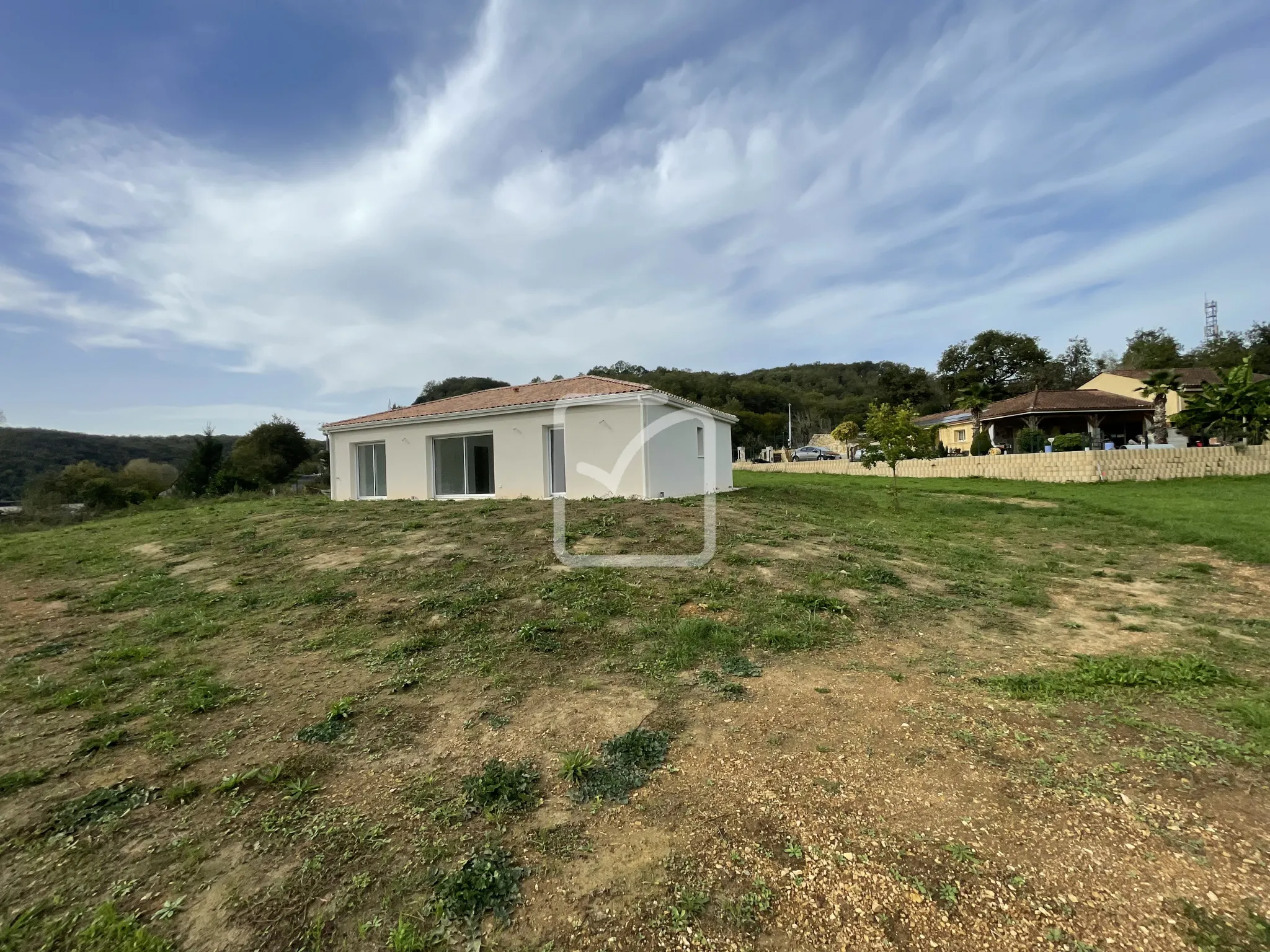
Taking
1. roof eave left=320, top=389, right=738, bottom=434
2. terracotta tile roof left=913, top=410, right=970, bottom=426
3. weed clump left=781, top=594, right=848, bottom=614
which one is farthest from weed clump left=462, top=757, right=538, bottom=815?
terracotta tile roof left=913, top=410, right=970, bottom=426

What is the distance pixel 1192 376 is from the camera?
32312 mm

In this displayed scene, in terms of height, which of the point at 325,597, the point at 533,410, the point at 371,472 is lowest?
the point at 325,597

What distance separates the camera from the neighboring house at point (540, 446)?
42.5 ft

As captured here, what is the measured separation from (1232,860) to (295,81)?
13.9 metres

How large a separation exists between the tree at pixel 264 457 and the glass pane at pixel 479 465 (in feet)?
71.4

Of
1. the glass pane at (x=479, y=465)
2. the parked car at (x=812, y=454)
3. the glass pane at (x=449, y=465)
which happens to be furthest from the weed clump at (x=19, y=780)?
the parked car at (x=812, y=454)

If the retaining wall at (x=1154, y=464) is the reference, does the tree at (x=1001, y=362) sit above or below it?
above

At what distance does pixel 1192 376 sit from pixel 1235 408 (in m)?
15.9

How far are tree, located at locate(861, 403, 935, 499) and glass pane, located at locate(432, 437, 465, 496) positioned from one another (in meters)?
11.2

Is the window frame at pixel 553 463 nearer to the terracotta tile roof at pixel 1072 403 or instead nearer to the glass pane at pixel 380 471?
the glass pane at pixel 380 471

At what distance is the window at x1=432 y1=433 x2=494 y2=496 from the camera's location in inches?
618

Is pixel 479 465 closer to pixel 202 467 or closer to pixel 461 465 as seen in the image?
pixel 461 465

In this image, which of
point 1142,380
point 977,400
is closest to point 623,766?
point 977,400

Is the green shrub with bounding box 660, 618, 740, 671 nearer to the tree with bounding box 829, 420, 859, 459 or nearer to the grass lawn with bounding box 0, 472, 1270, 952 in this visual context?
the grass lawn with bounding box 0, 472, 1270, 952
